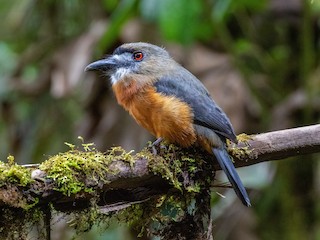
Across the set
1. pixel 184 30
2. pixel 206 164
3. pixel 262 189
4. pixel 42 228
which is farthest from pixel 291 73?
pixel 42 228

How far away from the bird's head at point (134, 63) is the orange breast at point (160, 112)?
0.11 metres

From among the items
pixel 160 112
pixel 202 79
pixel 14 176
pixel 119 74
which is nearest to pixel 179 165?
pixel 160 112

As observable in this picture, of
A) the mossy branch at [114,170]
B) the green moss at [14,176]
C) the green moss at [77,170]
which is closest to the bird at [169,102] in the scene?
the mossy branch at [114,170]

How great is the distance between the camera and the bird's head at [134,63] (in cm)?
292

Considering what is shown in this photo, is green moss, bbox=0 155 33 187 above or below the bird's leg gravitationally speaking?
above

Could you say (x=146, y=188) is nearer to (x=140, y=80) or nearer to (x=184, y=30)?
(x=140, y=80)

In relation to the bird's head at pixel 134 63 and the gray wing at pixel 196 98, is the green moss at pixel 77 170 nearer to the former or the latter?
the gray wing at pixel 196 98

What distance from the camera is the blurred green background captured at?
3914mm

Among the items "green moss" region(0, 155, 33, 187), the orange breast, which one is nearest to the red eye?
the orange breast

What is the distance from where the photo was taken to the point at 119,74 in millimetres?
2955

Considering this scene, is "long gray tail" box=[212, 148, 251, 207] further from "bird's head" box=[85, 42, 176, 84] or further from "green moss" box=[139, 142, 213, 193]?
"bird's head" box=[85, 42, 176, 84]

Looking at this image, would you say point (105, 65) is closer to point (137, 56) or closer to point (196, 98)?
point (137, 56)

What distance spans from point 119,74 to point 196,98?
43 centimetres

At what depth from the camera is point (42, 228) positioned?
195 centimetres
